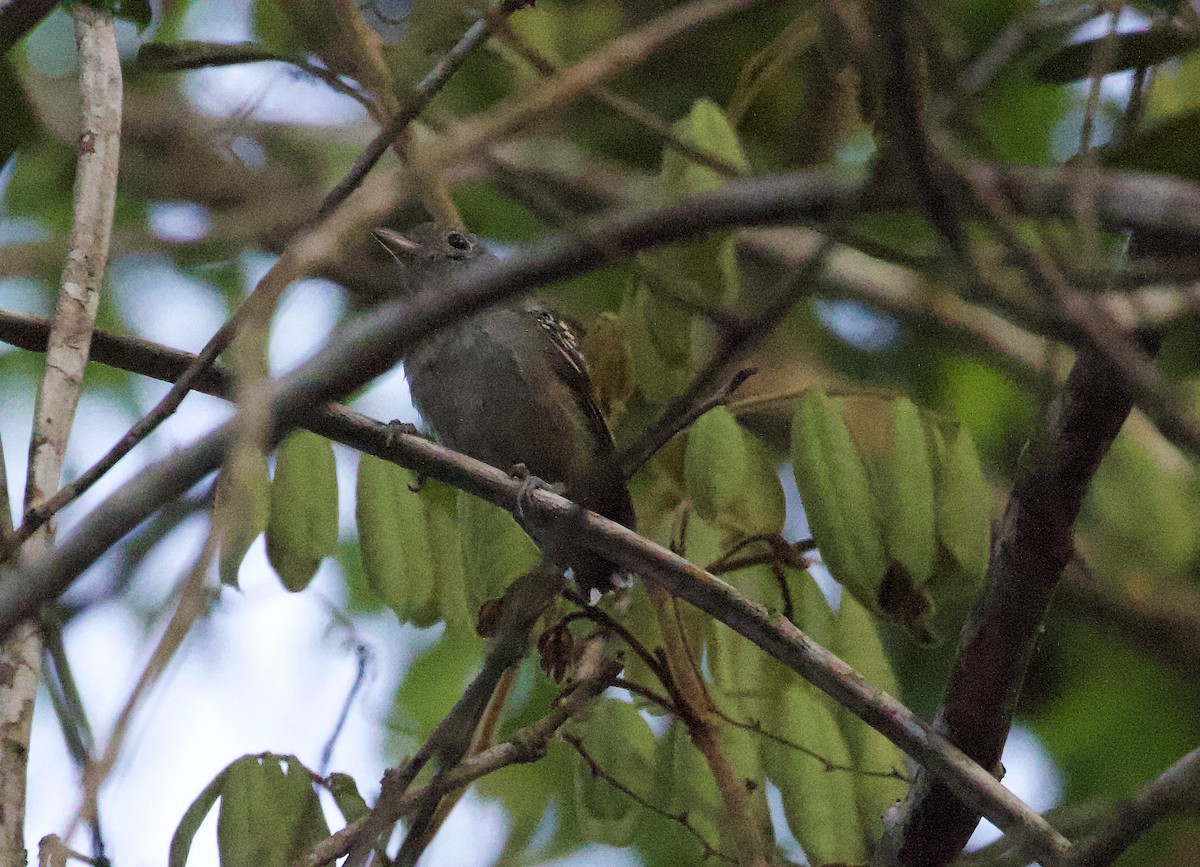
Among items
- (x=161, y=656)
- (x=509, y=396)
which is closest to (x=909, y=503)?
(x=161, y=656)

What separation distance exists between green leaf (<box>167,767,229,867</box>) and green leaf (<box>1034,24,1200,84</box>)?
2465 millimetres

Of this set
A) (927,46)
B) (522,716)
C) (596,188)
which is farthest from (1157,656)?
(927,46)

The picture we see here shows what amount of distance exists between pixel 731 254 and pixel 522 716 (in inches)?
114

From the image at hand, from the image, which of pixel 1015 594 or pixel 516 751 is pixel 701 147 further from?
pixel 516 751

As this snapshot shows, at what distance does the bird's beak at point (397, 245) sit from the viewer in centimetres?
603

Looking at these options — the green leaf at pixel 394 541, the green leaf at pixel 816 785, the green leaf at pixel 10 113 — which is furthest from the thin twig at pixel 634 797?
the green leaf at pixel 10 113

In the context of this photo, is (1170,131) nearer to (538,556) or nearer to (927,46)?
(927,46)

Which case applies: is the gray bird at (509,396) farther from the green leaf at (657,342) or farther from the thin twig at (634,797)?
the thin twig at (634,797)

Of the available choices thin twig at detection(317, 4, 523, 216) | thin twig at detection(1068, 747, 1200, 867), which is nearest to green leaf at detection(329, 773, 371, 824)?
thin twig at detection(317, 4, 523, 216)

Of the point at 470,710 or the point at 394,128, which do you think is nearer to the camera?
the point at 470,710

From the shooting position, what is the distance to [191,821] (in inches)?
117

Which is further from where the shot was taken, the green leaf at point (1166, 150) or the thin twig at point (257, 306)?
the green leaf at point (1166, 150)

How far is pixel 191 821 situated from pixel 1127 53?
2.70 metres

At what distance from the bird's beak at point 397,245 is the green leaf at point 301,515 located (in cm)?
279
